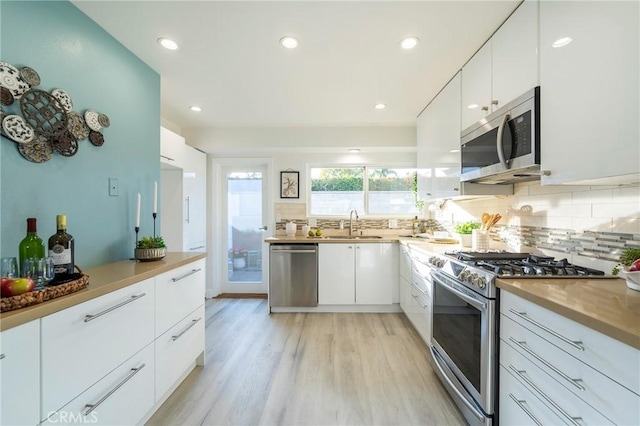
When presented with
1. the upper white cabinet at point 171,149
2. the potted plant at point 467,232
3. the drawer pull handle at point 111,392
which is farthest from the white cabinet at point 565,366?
the upper white cabinet at point 171,149

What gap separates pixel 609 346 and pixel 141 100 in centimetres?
292

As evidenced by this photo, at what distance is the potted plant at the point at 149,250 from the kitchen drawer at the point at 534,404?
6.97 feet

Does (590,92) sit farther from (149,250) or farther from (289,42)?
(149,250)

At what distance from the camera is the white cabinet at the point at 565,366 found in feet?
2.56

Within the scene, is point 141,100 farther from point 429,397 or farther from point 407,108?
point 429,397

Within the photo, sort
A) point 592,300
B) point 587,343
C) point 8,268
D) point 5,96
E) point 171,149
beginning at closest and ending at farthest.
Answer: point 587,343, point 592,300, point 8,268, point 5,96, point 171,149

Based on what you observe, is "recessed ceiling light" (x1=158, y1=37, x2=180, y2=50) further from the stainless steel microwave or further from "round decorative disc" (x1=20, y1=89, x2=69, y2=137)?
the stainless steel microwave

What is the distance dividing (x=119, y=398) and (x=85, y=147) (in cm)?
141

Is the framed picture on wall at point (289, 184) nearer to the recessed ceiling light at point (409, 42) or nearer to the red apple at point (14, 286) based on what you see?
the recessed ceiling light at point (409, 42)

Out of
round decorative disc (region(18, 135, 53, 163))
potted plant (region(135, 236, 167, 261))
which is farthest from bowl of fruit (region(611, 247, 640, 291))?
round decorative disc (region(18, 135, 53, 163))

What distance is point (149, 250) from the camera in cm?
183

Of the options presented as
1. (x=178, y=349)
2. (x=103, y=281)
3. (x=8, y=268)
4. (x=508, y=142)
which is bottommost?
(x=178, y=349)

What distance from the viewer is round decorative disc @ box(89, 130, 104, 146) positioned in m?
1.67

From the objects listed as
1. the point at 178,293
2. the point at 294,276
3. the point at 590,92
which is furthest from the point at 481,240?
the point at 178,293
